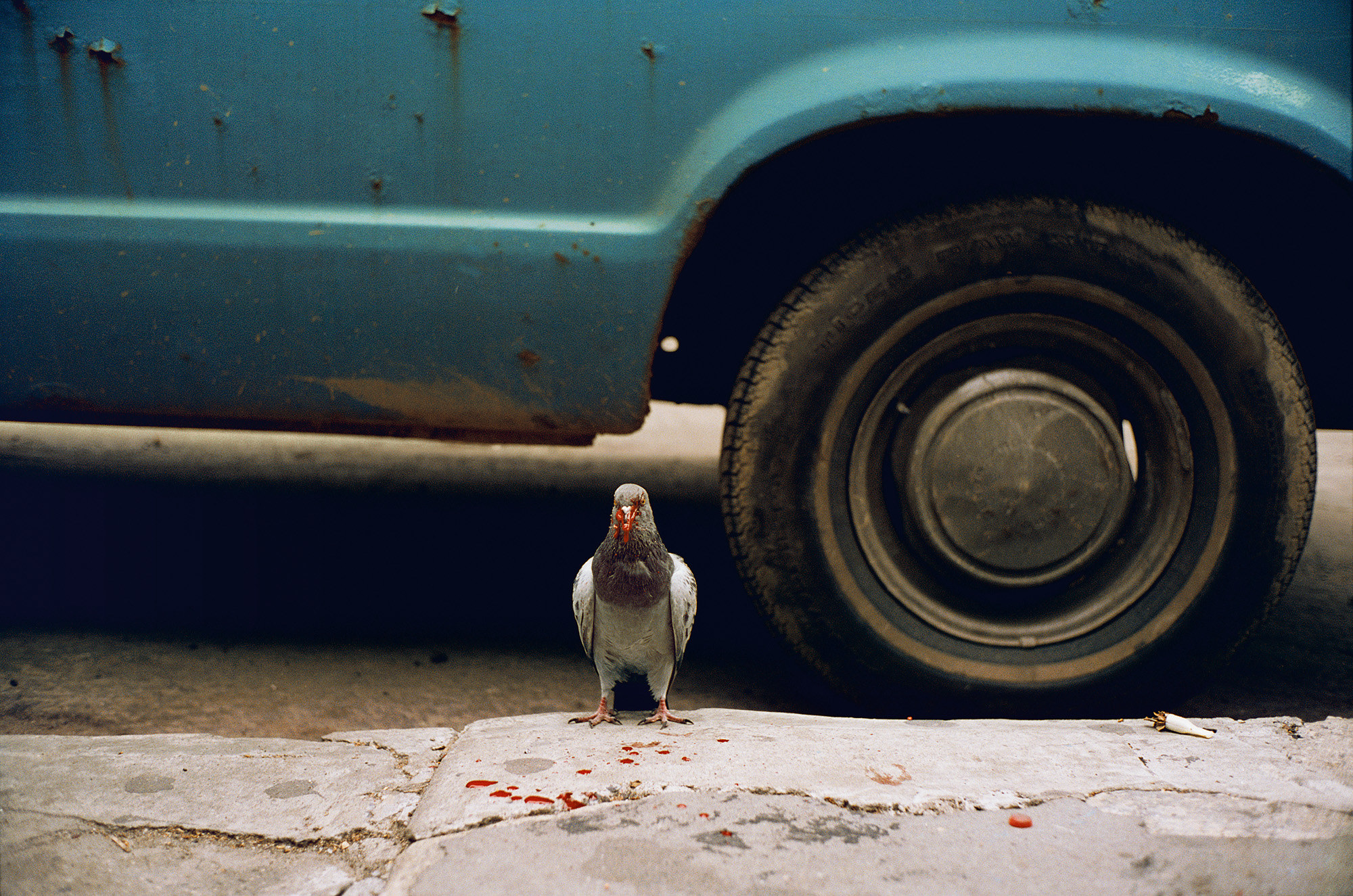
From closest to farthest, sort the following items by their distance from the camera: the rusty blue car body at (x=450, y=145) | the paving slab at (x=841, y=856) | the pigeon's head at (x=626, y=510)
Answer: the paving slab at (x=841, y=856) < the rusty blue car body at (x=450, y=145) < the pigeon's head at (x=626, y=510)

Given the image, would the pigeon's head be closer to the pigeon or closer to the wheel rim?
the pigeon

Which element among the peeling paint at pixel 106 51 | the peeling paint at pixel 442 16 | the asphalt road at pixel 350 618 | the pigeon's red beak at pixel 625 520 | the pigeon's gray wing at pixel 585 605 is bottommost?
the asphalt road at pixel 350 618

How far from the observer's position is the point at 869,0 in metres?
1.64

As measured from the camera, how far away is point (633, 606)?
5.82 feet

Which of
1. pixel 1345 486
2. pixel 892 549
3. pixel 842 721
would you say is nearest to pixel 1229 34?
pixel 892 549

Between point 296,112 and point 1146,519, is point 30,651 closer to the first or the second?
point 296,112

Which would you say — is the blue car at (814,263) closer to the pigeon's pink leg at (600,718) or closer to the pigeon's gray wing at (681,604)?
the pigeon's gray wing at (681,604)

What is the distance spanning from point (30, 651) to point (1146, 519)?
2804 mm

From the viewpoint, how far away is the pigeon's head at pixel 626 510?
1.72 meters

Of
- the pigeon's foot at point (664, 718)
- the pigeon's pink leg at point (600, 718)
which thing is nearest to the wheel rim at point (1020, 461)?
the pigeon's foot at point (664, 718)

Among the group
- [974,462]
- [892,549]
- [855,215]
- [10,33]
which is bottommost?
[892,549]

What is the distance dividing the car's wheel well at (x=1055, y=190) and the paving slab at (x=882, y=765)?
101 centimetres

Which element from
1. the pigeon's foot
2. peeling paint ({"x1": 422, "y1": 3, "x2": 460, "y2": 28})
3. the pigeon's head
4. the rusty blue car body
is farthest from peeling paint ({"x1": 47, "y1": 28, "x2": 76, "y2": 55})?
the pigeon's foot

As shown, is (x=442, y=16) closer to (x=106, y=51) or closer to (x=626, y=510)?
(x=106, y=51)
